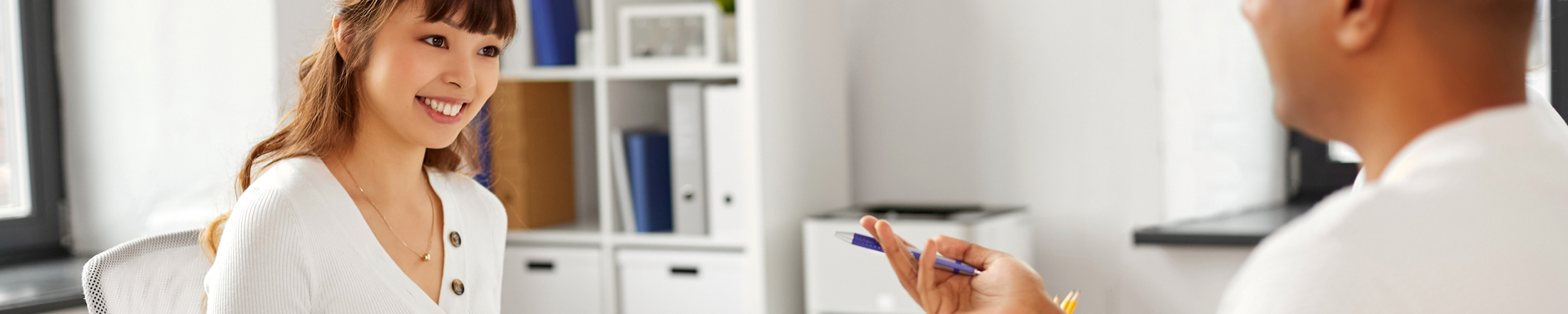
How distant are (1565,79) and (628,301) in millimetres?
2071

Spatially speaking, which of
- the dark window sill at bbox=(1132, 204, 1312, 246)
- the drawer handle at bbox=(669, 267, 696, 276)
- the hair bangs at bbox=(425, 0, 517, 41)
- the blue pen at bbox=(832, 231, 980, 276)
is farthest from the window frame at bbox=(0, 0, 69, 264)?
the dark window sill at bbox=(1132, 204, 1312, 246)

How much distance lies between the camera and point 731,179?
230 cm

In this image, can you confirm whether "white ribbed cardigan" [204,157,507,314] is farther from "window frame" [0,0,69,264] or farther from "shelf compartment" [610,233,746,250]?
"window frame" [0,0,69,264]

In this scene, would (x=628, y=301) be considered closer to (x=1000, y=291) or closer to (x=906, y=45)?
(x=906, y=45)

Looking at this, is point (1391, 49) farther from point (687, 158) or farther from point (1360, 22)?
point (687, 158)

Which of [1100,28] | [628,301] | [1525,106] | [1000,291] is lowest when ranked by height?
[628,301]

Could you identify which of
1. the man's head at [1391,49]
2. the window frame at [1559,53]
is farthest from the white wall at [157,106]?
the window frame at [1559,53]

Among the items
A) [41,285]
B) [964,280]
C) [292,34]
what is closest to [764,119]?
[292,34]

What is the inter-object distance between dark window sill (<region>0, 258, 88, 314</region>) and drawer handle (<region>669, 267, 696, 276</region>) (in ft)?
3.63

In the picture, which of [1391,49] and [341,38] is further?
[341,38]

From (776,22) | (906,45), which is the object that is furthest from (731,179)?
(906,45)

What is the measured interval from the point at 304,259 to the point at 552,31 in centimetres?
149

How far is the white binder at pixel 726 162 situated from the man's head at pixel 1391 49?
171 cm

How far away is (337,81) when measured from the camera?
1.05 m
